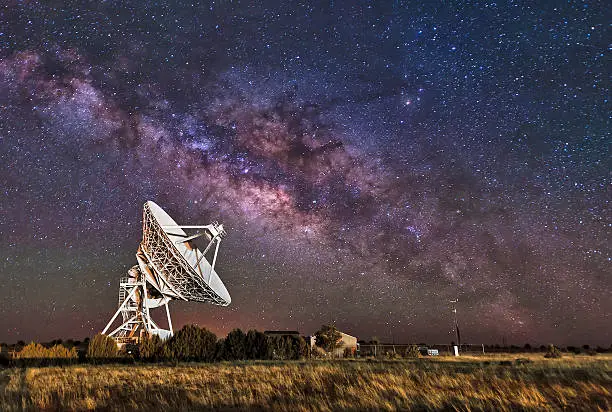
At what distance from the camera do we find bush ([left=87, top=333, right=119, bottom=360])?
37.9m

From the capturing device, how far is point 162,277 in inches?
1491

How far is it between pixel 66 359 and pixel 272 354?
1718 centimetres

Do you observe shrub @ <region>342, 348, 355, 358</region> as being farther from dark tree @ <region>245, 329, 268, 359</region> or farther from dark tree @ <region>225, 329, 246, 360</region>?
dark tree @ <region>225, 329, 246, 360</region>

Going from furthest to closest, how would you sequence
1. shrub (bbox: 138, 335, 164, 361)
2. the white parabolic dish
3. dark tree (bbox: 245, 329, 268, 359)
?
dark tree (bbox: 245, 329, 268, 359) → shrub (bbox: 138, 335, 164, 361) → the white parabolic dish

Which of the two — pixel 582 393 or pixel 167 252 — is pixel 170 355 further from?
pixel 582 393

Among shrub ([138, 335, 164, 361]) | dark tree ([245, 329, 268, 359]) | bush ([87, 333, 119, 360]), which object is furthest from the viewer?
dark tree ([245, 329, 268, 359])

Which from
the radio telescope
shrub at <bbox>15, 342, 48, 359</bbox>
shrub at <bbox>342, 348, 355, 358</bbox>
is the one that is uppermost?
the radio telescope

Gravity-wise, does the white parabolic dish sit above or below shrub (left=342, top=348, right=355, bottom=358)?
above

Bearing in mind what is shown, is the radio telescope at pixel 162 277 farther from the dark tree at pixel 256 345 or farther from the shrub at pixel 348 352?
the shrub at pixel 348 352

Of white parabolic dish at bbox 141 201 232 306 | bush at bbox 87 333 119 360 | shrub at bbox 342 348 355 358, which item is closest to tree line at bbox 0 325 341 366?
bush at bbox 87 333 119 360

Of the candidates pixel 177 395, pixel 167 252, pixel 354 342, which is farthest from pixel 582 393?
pixel 354 342

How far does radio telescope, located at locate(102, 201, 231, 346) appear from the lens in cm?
3644

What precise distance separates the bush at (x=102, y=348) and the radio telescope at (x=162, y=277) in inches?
50.6

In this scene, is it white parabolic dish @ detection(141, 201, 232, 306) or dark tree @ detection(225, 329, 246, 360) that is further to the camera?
dark tree @ detection(225, 329, 246, 360)
